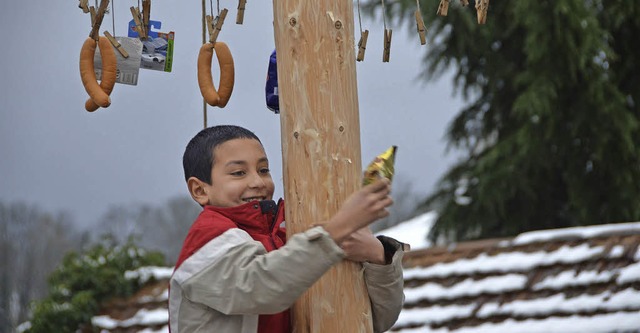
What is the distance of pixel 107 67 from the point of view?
3.36 meters

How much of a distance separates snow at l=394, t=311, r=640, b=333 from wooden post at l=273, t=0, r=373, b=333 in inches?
127

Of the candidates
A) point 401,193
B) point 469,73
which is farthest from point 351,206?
point 401,193

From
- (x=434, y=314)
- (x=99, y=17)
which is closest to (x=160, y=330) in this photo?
(x=434, y=314)

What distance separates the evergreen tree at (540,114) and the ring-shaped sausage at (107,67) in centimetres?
837

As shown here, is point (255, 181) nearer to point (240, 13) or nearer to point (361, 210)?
point (361, 210)

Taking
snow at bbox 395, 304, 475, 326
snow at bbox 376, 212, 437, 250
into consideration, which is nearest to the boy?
snow at bbox 395, 304, 475, 326

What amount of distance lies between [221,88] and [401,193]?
35201mm

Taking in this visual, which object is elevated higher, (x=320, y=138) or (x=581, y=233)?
(x=320, y=138)

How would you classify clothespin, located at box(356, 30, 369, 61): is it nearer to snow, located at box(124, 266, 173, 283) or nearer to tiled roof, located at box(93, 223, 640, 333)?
tiled roof, located at box(93, 223, 640, 333)

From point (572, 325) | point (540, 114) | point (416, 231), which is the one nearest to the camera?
point (572, 325)

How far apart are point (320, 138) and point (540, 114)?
28.8 feet

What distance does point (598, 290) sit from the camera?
20.5 ft

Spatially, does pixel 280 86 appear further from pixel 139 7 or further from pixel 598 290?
pixel 598 290

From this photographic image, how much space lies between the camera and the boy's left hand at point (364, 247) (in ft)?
9.66
